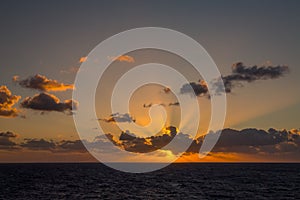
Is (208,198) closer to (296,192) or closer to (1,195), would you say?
(296,192)

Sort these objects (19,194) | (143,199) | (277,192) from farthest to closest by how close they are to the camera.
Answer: (277,192) < (19,194) < (143,199)

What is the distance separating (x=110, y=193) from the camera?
78.7 metres

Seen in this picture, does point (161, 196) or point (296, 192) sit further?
point (296, 192)

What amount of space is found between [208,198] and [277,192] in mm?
19987

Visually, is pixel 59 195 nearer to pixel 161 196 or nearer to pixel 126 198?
pixel 126 198

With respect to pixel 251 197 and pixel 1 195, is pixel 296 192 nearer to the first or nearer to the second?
pixel 251 197

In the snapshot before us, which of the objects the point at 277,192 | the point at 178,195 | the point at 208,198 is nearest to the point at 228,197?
the point at 208,198

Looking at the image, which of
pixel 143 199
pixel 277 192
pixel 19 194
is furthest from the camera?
pixel 277 192

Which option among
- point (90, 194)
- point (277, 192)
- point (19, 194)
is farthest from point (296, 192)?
point (19, 194)

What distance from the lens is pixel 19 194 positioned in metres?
75.8

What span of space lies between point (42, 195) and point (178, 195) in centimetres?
2758

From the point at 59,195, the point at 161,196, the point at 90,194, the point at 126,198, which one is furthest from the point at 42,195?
the point at 161,196

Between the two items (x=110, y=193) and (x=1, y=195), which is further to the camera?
(x=110, y=193)

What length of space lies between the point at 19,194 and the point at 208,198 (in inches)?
1512
